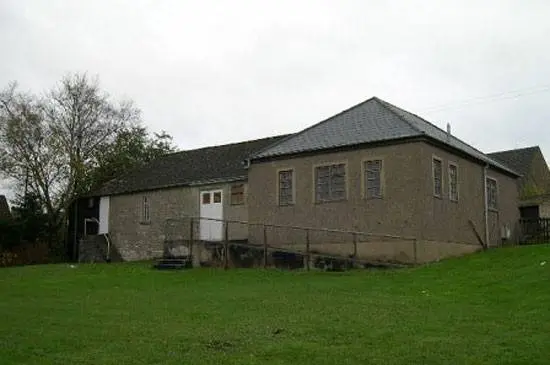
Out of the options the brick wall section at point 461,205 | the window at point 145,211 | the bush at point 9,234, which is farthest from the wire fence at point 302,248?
the bush at point 9,234

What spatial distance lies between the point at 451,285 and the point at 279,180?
11.6 meters

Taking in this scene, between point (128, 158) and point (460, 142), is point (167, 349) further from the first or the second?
point (128, 158)

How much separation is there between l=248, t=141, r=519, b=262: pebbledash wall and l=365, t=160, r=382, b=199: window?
0.62 feet

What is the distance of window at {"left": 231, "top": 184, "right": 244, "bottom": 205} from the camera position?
109ft

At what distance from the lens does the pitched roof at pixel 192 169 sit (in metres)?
35.2

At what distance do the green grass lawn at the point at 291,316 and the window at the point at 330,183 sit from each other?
4.39 metres

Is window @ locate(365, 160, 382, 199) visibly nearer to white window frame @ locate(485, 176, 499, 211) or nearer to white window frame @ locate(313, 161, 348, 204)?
white window frame @ locate(313, 161, 348, 204)

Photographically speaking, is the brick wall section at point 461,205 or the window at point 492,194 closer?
the brick wall section at point 461,205

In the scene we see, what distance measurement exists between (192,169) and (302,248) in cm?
1121

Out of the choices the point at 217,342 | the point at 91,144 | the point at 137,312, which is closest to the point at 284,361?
the point at 217,342

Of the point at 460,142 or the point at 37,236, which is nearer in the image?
the point at 460,142

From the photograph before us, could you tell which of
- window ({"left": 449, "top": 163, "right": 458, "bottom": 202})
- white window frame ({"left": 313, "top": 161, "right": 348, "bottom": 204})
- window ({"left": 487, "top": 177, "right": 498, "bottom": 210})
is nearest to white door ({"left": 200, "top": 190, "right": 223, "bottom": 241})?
white window frame ({"left": 313, "top": 161, "right": 348, "bottom": 204})

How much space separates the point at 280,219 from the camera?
29.9 meters

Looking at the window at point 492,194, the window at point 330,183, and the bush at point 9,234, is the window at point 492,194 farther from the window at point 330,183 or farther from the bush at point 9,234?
the bush at point 9,234
